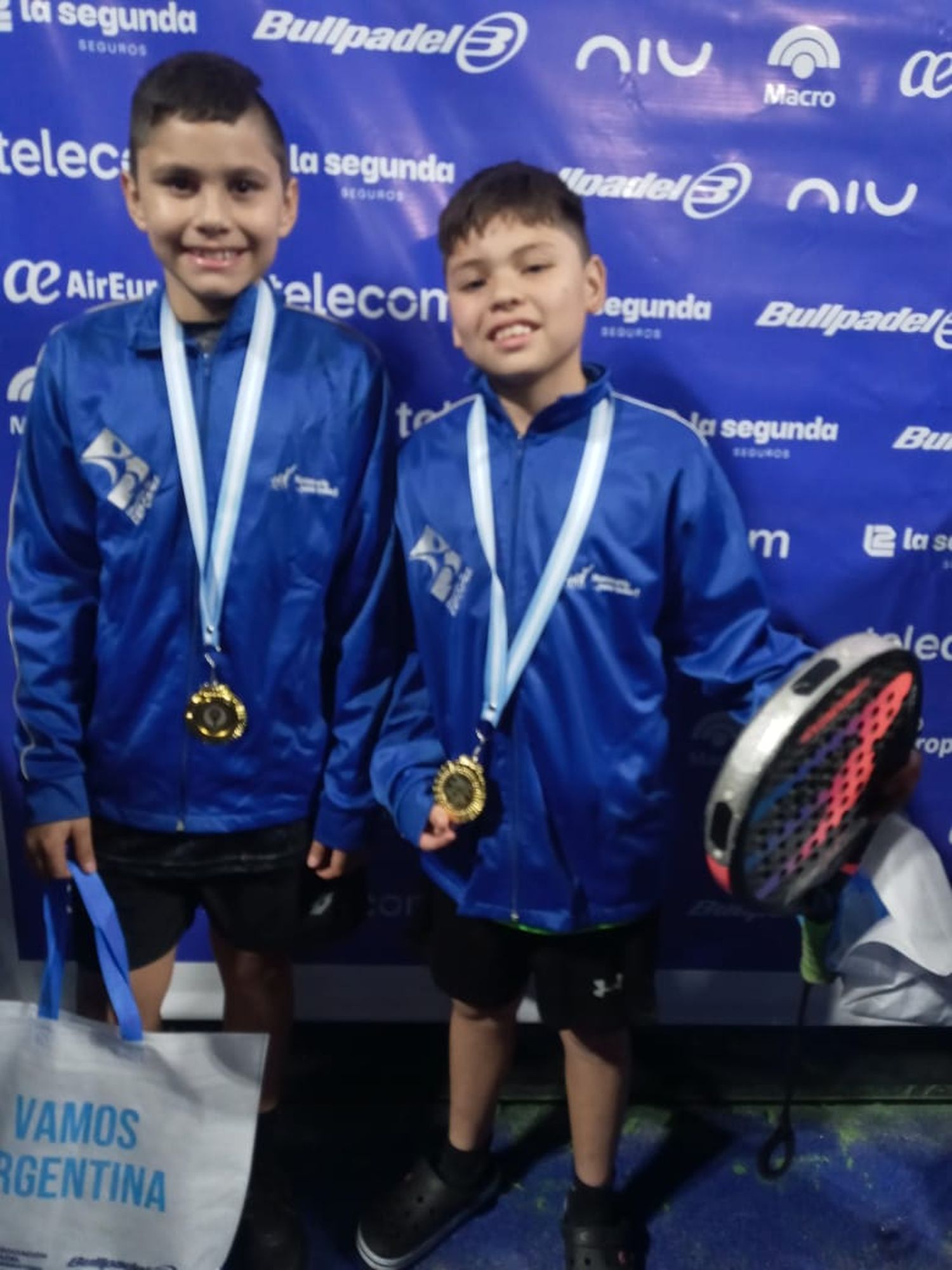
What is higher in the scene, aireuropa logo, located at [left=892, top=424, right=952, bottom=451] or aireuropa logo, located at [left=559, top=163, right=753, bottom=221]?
aireuropa logo, located at [left=559, top=163, right=753, bottom=221]

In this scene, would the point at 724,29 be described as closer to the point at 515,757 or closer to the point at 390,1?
the point at 390,1

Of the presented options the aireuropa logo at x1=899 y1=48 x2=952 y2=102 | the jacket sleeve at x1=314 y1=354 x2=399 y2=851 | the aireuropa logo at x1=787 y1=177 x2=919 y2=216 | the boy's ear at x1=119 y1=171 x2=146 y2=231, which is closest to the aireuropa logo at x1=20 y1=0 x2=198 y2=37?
the boy's ear at x1=119 y1=171 x2=146 y2=231

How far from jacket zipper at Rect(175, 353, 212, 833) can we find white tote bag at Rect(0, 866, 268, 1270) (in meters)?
0.16

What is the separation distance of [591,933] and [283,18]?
1.36m

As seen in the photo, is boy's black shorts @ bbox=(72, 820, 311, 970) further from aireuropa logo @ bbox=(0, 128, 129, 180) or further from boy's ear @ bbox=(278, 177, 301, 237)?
aireuropa logo @ bbox=(0, 128, 129, 180)

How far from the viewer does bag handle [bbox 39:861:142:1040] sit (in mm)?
1453

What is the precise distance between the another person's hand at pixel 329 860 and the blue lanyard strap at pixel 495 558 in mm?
317

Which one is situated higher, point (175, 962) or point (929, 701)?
point (929, 701)

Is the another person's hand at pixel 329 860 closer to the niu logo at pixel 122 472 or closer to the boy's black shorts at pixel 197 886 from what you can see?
the boy's black shorts at pixel 197 886

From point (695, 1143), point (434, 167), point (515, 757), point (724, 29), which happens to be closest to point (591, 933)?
point (515, 757)

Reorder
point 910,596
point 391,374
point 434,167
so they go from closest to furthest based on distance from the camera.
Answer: point 434,167
point 391,374
point 910,596

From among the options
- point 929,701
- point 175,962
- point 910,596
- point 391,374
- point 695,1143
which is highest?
point 391,374

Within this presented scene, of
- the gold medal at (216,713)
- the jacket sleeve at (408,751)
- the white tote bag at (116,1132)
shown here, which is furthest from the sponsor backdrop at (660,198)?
the white tote bag at (116,1132)

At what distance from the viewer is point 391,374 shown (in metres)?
1.70
